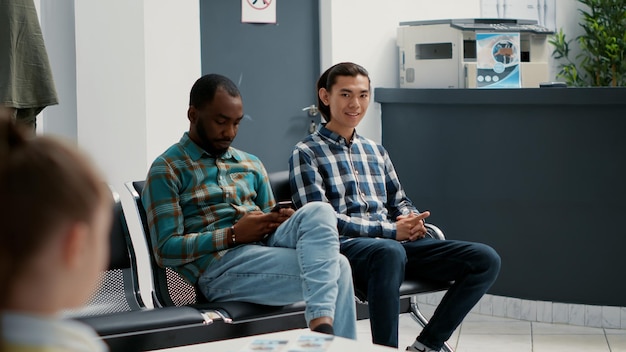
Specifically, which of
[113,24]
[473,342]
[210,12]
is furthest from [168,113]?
[473,342]

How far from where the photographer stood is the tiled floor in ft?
12.7

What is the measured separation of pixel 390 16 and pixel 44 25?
198 centimetres

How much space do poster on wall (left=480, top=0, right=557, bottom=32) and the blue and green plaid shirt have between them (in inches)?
135

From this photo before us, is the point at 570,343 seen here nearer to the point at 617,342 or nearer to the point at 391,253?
the point at 617,342

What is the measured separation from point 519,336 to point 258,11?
2058 mm

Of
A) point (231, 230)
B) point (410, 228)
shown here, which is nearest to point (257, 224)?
point (231, 230)

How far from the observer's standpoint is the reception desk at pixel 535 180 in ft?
13.7

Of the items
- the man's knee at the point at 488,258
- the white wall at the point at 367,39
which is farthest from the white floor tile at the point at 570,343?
the white wall at the point at 367,39


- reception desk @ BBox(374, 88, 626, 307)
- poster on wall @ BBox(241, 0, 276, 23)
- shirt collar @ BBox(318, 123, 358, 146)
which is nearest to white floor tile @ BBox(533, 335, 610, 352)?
reception desk @ BBox(374, 88, 626, 307)

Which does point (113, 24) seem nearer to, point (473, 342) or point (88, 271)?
point (473, 342)

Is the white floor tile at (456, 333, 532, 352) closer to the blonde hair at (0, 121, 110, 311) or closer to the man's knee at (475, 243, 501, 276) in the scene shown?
the man's knee at (475, 243, 501, 276)

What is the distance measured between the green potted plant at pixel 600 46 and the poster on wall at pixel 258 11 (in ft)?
9.08

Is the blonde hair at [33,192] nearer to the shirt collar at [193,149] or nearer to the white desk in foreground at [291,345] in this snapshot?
the white desk in foreground at [291,345]

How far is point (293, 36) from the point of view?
488 cm
